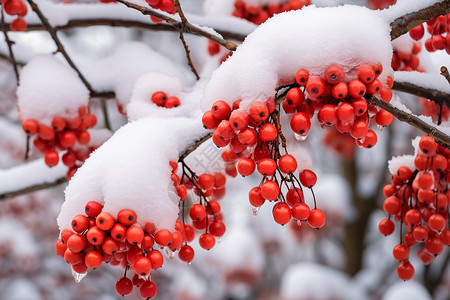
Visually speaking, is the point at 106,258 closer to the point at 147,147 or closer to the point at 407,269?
the point at 147,147

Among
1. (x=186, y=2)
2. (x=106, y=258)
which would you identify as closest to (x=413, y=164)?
(x=106, y=258)

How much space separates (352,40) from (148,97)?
92cm

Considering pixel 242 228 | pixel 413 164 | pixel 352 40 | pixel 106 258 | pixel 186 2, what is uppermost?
pixel 352 40

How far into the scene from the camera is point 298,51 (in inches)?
42.5

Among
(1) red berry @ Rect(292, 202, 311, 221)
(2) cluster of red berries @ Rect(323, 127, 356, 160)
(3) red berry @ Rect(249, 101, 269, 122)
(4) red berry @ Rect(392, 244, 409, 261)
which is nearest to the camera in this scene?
(3) red berry @ Rect(249, 101, 269, 122)

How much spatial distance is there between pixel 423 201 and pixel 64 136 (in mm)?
1404

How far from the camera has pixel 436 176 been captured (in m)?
1.46

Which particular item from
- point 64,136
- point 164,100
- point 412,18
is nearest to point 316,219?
point 412,18

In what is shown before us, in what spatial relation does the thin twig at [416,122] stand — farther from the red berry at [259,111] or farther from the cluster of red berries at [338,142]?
the cluster of red berries at [338,142]

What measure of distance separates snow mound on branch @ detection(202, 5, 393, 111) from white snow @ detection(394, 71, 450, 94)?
0.44m

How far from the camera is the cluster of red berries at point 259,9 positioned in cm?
206

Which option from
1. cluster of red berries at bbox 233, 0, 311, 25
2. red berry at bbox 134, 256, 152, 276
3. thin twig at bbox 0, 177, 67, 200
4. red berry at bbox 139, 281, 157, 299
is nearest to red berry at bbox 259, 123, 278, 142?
red berry at bbox 134, 256, 152, 276

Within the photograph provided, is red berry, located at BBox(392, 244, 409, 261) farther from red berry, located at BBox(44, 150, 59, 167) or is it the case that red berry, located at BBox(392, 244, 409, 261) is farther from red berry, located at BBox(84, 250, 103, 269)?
red berry, located at BBox(44, 150, 59, 167)

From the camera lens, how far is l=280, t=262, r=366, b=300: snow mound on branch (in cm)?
515
